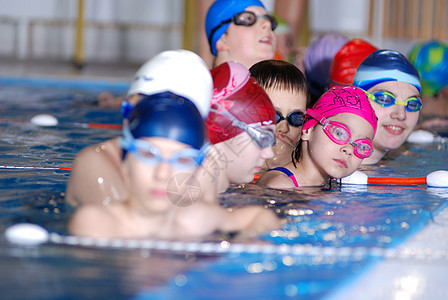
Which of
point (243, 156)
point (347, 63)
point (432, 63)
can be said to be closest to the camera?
point (243, 156)

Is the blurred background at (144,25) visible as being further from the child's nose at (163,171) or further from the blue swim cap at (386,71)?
the child's nose at (163,171)

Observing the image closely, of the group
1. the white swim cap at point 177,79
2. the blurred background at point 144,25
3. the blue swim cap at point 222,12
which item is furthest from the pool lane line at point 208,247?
the blurred background at point 144,25

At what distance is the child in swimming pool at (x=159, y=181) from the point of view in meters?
2.00

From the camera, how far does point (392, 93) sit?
12.6ft

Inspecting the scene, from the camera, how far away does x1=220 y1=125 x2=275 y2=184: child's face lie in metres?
2.72

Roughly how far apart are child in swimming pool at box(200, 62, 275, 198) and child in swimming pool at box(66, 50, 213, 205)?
13.9 inches

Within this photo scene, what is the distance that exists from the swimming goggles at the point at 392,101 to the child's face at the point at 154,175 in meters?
2.09

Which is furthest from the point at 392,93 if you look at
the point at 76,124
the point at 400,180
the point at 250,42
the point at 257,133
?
the point at 76,124

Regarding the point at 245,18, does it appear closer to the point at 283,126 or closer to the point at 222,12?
the point at 222,12

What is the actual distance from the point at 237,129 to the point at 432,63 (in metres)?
3.34

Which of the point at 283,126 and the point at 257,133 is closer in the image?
the point at 257,133

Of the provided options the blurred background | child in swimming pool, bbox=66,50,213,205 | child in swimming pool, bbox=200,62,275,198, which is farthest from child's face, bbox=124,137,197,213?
the blurred background

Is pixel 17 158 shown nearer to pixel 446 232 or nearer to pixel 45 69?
pixel 446 232

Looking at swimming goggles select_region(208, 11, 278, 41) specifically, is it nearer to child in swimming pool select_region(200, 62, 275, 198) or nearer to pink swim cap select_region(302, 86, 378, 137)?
pink swim cap select_region(302, 86, 378, 137)
